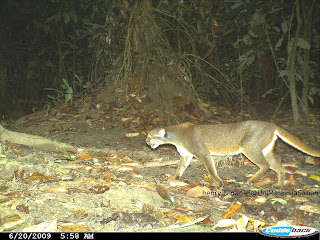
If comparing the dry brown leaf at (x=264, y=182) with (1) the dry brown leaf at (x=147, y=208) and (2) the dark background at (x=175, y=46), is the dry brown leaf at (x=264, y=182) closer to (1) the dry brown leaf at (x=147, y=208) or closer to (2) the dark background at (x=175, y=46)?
(1) the dry brown leaf at (x=147, y=208)

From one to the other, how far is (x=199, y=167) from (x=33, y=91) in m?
9.79

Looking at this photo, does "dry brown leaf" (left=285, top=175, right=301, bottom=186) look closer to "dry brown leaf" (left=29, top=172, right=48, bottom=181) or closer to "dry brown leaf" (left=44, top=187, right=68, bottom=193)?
"dry brown leaf" (left=44, top=187, right=68, bottom=193)

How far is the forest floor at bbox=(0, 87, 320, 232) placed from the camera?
285 cm

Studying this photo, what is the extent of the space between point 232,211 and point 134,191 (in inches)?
40.2

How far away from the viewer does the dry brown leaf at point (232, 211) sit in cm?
332

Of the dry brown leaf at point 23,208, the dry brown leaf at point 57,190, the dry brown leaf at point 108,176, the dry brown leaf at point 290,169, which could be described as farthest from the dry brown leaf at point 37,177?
the dry brown leaf at point 290,169

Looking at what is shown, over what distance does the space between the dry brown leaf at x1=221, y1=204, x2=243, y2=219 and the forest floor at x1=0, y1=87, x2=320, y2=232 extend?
10 millimetres

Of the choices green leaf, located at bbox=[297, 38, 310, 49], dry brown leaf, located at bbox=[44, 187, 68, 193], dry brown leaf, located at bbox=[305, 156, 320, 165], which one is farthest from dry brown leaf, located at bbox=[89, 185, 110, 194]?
green leaf, located at bbox=[297, 38, 310, 49]

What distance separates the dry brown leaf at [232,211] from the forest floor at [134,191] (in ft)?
0.03

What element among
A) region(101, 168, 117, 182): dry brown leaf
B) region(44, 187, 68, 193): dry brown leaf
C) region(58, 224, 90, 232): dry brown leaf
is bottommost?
region(101, 168, 117, 182): dry brown leaf

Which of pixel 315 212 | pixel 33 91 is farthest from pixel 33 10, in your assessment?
pixel 315 212

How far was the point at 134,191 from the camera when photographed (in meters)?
3.50

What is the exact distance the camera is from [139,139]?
637 cm

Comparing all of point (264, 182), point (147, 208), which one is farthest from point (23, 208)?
point (264, 182)
